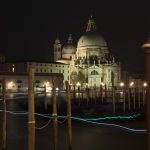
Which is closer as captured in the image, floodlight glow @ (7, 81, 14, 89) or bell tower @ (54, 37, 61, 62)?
→ floodlight glow @ (7, 81, 14, 89)

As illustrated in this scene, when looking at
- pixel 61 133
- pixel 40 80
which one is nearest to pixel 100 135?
pixel 61 133

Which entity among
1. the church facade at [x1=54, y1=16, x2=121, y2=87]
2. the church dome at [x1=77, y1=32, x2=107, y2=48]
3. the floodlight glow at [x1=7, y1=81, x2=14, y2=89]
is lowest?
the floodlight glow at [x1=7, y1=81, x2=14, y2=89]

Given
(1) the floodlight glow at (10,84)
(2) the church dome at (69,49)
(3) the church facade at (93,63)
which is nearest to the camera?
(1) the floodlight glow at (10,84)

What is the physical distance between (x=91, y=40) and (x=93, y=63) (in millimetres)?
4344

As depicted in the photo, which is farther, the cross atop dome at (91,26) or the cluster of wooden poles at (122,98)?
the cross atop dome at (91,26)

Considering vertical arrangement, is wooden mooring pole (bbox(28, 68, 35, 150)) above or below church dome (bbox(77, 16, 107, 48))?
below

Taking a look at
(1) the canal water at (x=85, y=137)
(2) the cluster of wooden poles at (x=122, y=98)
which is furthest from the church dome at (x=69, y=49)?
(1) the canal water at (x=85, y=137)

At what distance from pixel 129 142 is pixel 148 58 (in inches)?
296

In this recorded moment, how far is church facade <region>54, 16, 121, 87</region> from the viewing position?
2820 inches

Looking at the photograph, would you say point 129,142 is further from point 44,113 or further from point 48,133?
point 44,113

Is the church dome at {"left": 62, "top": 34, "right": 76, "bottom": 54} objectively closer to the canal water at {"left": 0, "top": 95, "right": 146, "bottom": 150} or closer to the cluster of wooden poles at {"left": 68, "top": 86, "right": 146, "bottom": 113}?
the cluster of wooden poles at {"left": 68, "top": 86, "right": 146, "bottom": 113}

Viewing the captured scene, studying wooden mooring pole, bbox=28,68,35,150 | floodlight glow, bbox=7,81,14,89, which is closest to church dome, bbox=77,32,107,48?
floodlight glow, bbox=7,81,14,89

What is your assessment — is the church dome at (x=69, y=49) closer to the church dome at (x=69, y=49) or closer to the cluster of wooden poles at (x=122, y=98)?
the church dome at (x=69, y=49)

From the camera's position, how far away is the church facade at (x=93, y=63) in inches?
2820
